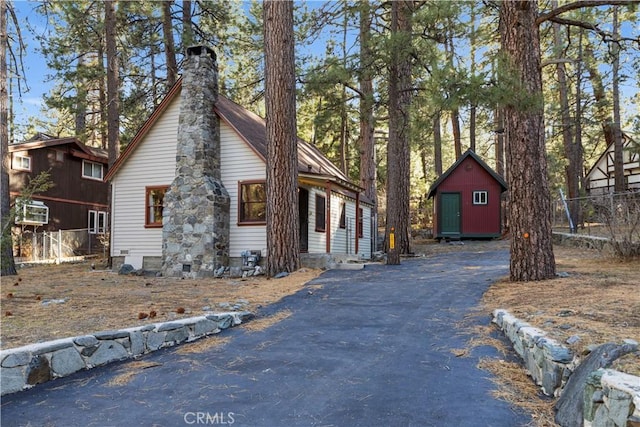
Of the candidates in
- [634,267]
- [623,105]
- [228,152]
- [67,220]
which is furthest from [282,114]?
[623,105]

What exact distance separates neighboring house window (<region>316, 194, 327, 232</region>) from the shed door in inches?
302

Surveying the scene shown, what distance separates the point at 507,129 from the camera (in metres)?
7.83

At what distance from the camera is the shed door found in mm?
20281

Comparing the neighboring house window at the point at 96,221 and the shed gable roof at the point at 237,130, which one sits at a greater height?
the shed gable roof at the point at 237,130

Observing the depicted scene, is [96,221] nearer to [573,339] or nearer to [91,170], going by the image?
[91,170]

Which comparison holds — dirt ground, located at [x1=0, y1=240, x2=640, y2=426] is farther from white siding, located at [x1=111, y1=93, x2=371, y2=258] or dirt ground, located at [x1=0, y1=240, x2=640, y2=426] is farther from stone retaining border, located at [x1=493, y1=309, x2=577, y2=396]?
white siding, located at [x1=111, y1=93, x2=371, y2=258]

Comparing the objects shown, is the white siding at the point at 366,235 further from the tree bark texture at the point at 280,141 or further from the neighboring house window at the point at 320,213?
the tree bark texture at the point at 280,141

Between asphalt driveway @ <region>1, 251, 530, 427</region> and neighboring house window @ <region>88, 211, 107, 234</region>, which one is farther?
neighboring house window @ <region>88, 211, 107, 234</region>

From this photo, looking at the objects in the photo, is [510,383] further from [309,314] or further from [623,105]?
[623,105]

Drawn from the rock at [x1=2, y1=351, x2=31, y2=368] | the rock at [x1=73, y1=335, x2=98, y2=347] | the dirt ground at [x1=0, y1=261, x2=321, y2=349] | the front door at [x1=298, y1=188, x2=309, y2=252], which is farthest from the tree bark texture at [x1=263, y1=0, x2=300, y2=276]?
the rock at [x1=2, y1=351, x2=31, y2=368]

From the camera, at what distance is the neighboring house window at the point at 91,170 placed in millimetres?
22750

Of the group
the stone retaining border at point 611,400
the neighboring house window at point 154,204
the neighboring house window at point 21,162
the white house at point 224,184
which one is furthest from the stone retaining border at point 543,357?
the neighboring house window at point 21,162

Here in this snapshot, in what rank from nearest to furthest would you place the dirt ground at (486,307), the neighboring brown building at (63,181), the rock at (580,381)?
the rock at (580,381)
the dirt ground at (486,307)
the neighboring brown building at (63,181)

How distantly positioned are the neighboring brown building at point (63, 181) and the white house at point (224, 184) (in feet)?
20.4
